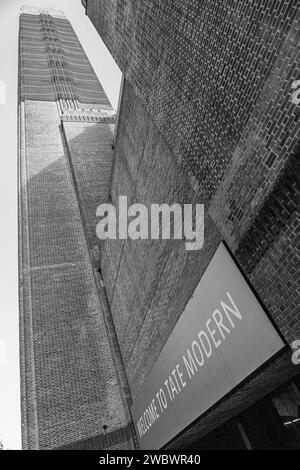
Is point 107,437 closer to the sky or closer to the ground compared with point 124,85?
closer to the ground

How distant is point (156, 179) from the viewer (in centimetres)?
867

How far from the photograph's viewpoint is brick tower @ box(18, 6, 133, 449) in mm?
11625

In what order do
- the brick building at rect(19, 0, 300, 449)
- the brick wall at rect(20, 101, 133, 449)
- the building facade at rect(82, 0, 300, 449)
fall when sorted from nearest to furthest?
the building facade at rect(82, 0, 300, 449) → the brick building at rect(19, 0, 300, 449) → the brick wall at rect(20, 101, 133, 449)

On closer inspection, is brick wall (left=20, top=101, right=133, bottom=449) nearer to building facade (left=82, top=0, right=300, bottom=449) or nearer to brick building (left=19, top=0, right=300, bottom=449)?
brick building (left=19, top=0, right=300, bottom=449)

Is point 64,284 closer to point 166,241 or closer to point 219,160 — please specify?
point 166,241

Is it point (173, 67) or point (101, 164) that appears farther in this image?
point (101, 164)

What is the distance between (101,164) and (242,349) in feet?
53.4

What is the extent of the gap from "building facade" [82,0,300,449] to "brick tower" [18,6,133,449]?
2.03m

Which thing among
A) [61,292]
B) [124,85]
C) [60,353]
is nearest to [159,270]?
[124,85]

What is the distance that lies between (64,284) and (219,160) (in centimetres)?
1105

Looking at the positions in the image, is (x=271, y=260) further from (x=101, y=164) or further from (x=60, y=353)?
(x=101, y=164)

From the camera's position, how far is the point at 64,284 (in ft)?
49.9

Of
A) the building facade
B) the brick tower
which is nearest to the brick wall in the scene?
the brick tower

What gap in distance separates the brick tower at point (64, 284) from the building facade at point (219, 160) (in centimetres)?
203
